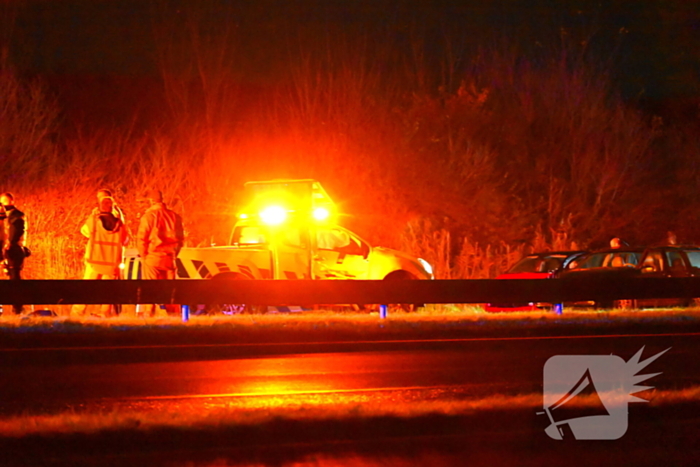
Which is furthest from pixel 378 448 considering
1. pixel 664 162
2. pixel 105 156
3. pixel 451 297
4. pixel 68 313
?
pixel 664 162

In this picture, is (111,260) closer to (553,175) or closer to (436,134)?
(436,134)

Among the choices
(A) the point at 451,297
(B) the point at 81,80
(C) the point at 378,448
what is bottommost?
(C) the point at 378,448

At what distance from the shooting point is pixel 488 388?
29.0 feet

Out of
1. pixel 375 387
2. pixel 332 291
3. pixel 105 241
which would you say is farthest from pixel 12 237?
pixel 375 387

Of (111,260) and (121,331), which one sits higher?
(111,260)

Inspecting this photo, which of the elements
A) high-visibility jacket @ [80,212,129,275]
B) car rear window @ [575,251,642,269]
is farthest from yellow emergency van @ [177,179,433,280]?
car rear window @ [575,251,642,269]

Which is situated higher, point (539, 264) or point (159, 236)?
point (159, 236)

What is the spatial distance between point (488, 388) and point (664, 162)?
30348 mm

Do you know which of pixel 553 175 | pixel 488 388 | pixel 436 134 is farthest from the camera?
pixel 553 175

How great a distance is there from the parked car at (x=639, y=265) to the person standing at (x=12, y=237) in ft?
35.6

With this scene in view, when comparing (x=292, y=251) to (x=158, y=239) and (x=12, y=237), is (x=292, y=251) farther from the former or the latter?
(x=12, y=237)

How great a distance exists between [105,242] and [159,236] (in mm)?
1031

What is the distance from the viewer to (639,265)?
18.9 m

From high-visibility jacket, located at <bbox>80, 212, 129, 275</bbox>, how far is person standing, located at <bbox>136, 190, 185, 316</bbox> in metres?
0.36
